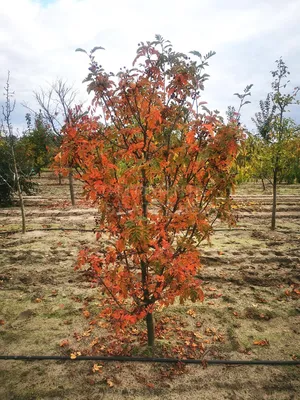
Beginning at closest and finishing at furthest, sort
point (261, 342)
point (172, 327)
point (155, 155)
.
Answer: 1. point (155, 155)
2. point (261, 342)
3. point (172, 327)

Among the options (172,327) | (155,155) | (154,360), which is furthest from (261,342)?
(155,155)

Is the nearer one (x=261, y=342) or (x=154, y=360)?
(x=154, y=360)

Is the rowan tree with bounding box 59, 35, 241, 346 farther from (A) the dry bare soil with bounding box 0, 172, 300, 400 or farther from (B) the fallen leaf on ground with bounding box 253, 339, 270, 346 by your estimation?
(B) the fallen leaf on ground with bounding box 253, 339, 270, 346

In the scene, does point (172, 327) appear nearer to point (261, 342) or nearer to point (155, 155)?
point (261, 342)

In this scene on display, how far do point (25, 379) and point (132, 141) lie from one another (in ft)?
9.96

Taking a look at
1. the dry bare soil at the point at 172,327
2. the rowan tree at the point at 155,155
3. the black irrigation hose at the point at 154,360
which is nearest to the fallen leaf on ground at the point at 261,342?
the dry bare soil at the point at 172,327

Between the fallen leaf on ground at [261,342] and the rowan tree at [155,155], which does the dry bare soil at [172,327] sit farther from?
the rowan tree at [155,155]

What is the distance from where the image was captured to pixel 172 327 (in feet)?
14.0

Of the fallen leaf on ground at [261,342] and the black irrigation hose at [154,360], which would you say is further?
the fallen leaf on ground at [261,342]

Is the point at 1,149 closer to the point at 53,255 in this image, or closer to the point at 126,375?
the point at 53,255

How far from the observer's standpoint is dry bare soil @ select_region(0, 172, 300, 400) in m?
3.16

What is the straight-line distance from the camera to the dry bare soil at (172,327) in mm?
3164

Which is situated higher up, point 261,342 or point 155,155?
point 155,155

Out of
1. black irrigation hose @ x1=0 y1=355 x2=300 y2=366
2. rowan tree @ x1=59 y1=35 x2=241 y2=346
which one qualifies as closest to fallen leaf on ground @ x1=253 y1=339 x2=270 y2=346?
black irrigation hose @ x1=0 y1=355 x2=300 y2=366
